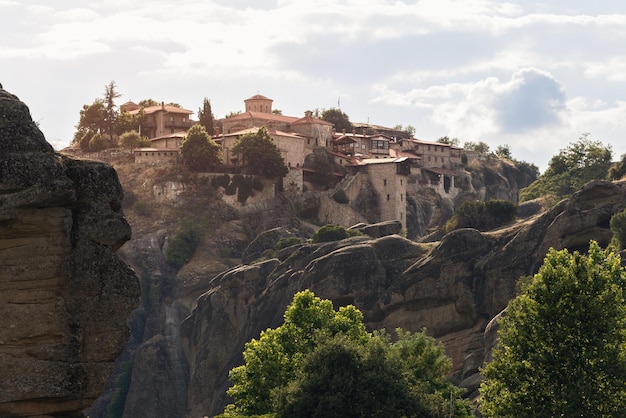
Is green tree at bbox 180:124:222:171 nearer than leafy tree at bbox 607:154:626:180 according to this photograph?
No

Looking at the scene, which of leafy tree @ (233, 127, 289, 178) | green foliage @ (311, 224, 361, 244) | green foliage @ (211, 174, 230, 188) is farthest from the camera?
green foliage @ (211, 174, 230, 188)

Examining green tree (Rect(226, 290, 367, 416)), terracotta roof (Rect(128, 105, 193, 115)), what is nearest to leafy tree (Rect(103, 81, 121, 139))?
terracotta roof (Rect(128, 105, 193, 115))

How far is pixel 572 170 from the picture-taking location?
139625 mm

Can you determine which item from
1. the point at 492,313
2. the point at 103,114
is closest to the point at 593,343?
the point at 492,313

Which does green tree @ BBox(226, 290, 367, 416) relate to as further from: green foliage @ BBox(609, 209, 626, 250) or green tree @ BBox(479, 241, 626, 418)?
green foliage @ BBox(609, 209, 626, 250)

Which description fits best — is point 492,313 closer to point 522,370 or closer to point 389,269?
point 389,269

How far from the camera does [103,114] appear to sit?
170m

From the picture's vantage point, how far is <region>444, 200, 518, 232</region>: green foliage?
115 metres

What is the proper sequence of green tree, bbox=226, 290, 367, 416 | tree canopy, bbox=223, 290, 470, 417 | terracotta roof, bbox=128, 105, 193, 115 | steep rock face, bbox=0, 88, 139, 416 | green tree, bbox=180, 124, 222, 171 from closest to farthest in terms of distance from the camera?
steep rock face, bbox=0, 88, 139, 416, tree canopy, bbox=223, 290, 470, 417, green tree, bbox=226, 290, 367, 416, green tree, bbox=180, 124, 222, 171, terracotta roof, bbox=128, 105, 193, 115

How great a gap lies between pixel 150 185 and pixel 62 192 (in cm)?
11678

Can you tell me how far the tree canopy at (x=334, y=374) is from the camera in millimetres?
52125

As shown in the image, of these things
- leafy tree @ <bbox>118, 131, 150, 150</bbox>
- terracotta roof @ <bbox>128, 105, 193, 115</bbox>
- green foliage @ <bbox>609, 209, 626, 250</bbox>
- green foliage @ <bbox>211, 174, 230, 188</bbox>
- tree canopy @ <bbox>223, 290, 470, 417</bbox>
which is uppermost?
terracotta roof @ <bbox>128, 105, 193, 115</bbox>

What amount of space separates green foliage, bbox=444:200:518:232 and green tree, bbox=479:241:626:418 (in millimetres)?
61115

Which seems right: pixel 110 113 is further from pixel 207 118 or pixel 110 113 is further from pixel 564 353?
pixel 564 353
